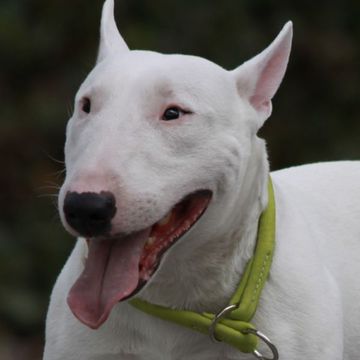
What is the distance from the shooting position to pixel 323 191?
5.44m

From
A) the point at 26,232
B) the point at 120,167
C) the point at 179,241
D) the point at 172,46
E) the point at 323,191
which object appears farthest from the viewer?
the point at 172,46

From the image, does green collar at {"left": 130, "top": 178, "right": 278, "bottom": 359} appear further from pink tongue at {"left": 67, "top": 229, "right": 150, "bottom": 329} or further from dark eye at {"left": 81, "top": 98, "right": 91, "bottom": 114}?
dark eye at {"left": 81, "top": 98, "right": 91, "bottom": 114}

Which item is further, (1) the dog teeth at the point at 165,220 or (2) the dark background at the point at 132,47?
(2) the dark background at the point at 132,47

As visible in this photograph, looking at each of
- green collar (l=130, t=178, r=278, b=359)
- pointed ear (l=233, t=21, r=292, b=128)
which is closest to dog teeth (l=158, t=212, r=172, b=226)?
green collar (l=130, t=178, r=278, b=359)

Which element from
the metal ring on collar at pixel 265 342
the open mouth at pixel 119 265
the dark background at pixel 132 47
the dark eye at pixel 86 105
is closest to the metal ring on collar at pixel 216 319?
the metal ring on collar at pixel 265 342

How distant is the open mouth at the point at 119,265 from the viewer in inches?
172

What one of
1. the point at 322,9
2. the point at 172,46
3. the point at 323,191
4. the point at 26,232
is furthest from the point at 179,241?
the point at 322,9

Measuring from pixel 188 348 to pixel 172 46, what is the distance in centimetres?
508

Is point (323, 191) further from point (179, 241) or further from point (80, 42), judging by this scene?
point (80, 42)

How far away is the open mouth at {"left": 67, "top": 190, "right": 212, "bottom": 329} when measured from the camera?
4359 mm

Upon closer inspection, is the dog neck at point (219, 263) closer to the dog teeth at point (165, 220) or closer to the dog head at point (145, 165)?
the dog head at point (145, 165)

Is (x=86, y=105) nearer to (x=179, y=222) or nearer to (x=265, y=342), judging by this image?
(x=179, y=222)

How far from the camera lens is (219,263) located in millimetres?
4777

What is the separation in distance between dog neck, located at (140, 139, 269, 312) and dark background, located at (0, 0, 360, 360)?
4.00 metres
